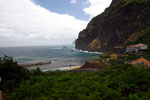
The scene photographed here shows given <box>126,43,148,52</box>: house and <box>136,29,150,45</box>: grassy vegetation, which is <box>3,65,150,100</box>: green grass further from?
<box>136,29,150,45</box>: grassy vegetation

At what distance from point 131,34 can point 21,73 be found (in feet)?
257

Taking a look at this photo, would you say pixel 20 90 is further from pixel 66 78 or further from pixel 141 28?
pixel 141 28

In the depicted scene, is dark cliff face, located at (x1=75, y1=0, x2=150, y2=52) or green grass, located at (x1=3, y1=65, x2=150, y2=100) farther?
dark cliff face, located at (x1=75, y1=0, x2=150, y2=52)

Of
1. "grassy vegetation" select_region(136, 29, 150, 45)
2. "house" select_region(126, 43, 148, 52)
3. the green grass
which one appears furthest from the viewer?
"grassy vegetation" select_region(136, 29, 150, 45)

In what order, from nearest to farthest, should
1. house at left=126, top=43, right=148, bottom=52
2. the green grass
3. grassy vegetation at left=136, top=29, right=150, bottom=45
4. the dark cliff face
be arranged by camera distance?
the green grass, house at left=126, top=43, right=148, bottom=52, grassy vegetation at left=136, top=29, right=150, bottom=45, the dark cliff face

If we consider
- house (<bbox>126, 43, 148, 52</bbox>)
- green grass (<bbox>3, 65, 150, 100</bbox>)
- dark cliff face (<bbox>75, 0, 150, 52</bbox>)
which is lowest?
→ green grass (<bbox>3, 65, 150, 100</bbox>)

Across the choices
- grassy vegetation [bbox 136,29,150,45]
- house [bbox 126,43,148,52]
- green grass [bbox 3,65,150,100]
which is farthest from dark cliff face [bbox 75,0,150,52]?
green grass [bbox 3,65,150,100]

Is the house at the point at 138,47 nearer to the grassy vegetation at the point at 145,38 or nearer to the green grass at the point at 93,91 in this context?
the grassy vegetation at the point at 145,38

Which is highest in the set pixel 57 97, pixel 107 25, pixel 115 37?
pixel 107 25

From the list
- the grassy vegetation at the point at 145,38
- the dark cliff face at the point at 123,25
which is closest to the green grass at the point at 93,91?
the grassy vegetation at the point at 145,38

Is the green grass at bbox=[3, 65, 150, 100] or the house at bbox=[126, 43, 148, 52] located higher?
the house at bbox=[126, 43, 148, 52]

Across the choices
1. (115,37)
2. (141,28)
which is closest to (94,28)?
(115,37)

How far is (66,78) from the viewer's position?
12641mm

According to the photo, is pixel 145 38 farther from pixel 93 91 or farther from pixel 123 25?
pixel 93 91
